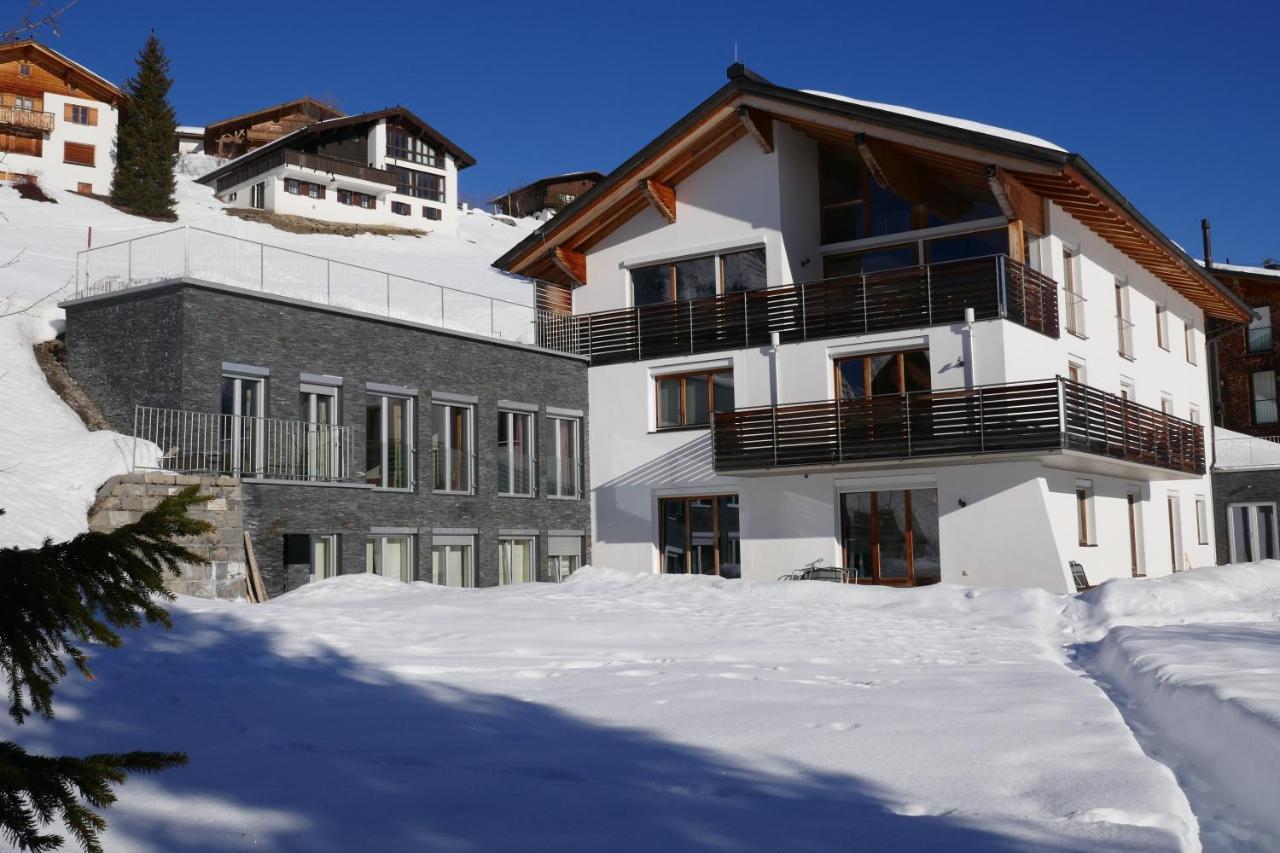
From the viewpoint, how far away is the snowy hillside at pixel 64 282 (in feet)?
52.5

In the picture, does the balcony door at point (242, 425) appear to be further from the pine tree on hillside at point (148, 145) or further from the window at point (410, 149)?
the window at point (410, 149)

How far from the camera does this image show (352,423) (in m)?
20.5

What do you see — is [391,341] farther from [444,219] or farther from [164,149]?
[444,219]

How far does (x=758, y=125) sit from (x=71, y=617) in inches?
878

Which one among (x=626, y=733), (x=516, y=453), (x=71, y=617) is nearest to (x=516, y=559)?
(x=516, y=453)

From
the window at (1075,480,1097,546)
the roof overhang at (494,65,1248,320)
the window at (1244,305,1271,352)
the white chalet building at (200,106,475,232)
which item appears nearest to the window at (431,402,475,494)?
the roof overhang at (494,65,1248,320)

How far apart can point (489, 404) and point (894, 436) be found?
7.44 meters

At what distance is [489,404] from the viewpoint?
76.7 feet

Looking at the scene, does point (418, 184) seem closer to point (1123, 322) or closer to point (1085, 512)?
point (1123, 322)

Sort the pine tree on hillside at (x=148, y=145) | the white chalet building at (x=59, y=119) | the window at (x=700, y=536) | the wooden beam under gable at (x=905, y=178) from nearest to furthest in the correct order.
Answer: the wooden beam under gable at (x=905, y=178) → the window at (x=700, y=536) → the pine tree on hillside at (x=148, y=145) → the white chalet building at (x=59, y=119)

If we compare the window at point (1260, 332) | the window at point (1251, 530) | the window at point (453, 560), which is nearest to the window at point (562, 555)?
the window at point (453, 560)

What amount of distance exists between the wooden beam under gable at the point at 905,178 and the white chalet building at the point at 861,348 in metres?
0.04

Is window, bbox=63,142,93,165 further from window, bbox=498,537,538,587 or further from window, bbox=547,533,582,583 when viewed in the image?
window, bbox=498,537,538,587

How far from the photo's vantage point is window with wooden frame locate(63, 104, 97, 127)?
2232 inches
